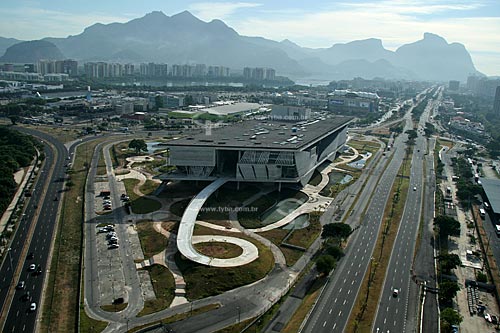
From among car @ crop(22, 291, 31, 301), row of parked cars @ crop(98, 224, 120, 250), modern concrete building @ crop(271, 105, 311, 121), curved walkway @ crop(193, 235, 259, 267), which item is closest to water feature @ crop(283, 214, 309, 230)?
curved walkway @ crop(193, 235, 259, 267)

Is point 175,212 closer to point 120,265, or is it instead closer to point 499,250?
point 120,265

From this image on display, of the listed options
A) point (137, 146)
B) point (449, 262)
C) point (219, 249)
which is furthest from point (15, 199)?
point (449, 262)

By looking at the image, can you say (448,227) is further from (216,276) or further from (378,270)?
(216,276)

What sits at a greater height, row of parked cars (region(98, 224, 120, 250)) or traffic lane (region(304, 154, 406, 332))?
row of parked cars (region(98, 224, 120, 250))

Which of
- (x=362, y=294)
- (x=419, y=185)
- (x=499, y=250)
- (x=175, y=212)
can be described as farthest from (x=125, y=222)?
(x=419, y=185)

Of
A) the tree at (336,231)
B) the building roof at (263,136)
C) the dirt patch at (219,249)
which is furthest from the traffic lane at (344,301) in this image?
the building roof at (263,136)

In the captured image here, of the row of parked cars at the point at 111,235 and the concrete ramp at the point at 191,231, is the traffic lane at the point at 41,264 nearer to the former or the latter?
the row of parked cars at the point at 111,235

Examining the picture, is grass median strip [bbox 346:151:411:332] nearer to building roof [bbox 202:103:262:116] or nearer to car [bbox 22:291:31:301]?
car [bbox 22:291:31:301]
